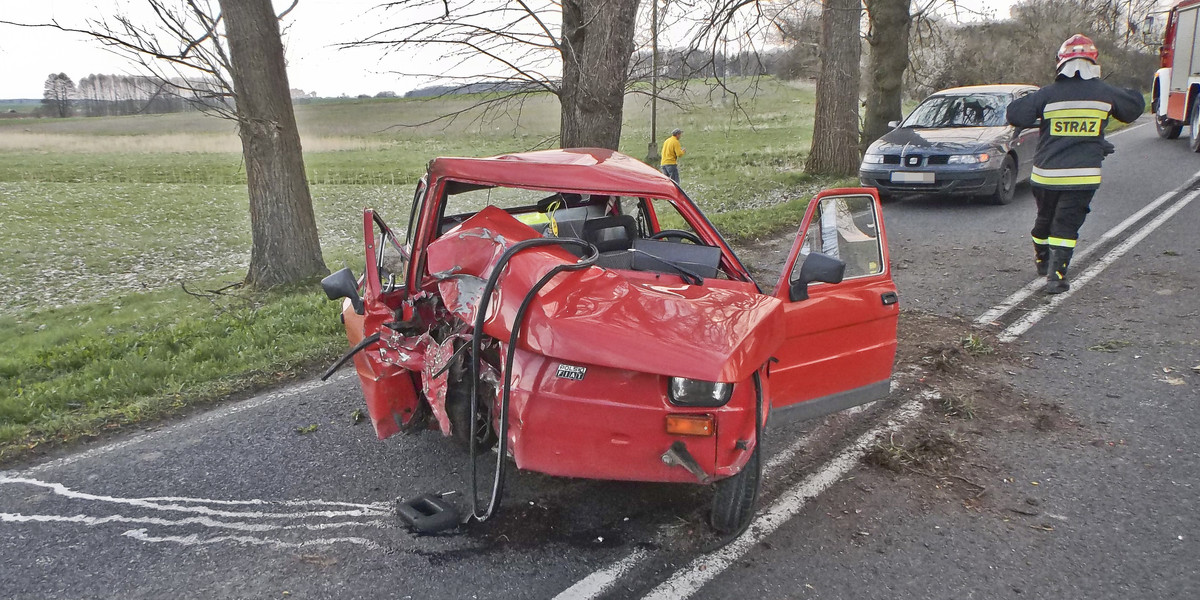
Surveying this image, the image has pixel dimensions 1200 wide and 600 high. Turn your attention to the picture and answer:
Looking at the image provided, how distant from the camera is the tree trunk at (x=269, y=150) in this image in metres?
8.34

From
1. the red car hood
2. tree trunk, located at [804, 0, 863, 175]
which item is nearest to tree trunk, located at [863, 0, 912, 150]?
tree trunk, located at [804, 0, 863, 175]

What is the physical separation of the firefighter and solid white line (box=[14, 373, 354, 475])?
6.05m

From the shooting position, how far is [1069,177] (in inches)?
268

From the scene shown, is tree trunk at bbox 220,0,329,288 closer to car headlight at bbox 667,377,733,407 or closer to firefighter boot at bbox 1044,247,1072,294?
car headlight at bbox 667,377,733,407

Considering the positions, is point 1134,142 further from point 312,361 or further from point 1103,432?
point 312,361

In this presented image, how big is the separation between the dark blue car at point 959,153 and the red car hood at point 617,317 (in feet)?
26.4

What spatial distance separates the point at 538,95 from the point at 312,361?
4698 mm

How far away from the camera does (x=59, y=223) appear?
1750 cm

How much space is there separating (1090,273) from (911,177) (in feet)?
12.4

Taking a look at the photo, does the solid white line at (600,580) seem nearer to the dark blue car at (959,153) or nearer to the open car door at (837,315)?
the open car door at (837,315)

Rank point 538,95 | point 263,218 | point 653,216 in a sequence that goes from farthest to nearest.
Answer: point 538,95
point 263,218
point 653,216

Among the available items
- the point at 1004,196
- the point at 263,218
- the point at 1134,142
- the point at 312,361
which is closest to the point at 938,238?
the point at 1004,196

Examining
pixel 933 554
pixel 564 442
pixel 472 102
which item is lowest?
pixel 933 554

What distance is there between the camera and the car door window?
13.2 ft
